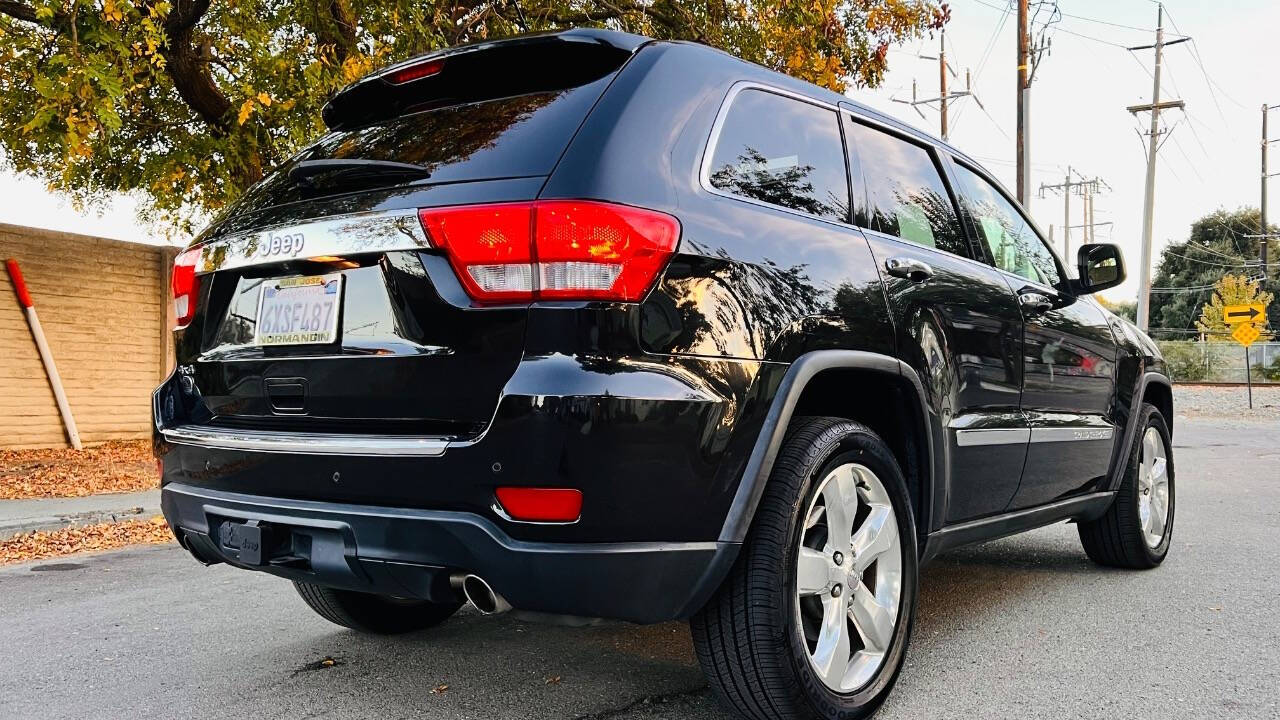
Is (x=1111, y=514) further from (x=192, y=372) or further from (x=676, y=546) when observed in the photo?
(x=192, y=372)

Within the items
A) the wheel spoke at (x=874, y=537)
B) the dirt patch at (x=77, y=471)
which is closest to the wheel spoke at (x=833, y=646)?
the wheel spoke at (x=874, y=537)

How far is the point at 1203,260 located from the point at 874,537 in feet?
233

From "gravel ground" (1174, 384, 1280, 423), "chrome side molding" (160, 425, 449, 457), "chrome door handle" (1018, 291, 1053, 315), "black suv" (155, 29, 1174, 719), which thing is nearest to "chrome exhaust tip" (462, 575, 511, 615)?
"black suv" (155, 29, 1174, 719)

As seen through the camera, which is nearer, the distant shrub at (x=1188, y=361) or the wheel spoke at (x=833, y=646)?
the wheel spoke at (x=833, y=646)

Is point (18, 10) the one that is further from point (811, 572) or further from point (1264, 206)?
point (1264, 206)

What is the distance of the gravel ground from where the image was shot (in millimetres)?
20312

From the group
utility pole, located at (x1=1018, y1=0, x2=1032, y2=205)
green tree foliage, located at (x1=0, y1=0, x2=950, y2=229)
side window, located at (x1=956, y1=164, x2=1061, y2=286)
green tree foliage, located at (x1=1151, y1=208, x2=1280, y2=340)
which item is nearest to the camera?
side window, located at (x1=956, y1=164, x2=1061, y2=286)

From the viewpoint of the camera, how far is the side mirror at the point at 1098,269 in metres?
4.41

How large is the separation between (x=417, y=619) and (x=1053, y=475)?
2539mm

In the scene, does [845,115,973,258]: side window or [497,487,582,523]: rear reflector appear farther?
[845,115,973,258]: side window

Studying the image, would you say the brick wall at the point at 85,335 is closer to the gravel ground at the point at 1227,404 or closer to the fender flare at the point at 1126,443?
the fender flare at the point at 1126,443

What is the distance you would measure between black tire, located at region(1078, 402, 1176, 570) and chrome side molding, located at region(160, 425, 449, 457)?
3617 millimetres

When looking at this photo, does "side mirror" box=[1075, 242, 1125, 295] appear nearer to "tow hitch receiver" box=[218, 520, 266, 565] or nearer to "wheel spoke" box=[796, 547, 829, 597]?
"wheel spoke" box=[796, 547, 829, 597]

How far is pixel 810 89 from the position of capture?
123 inches
